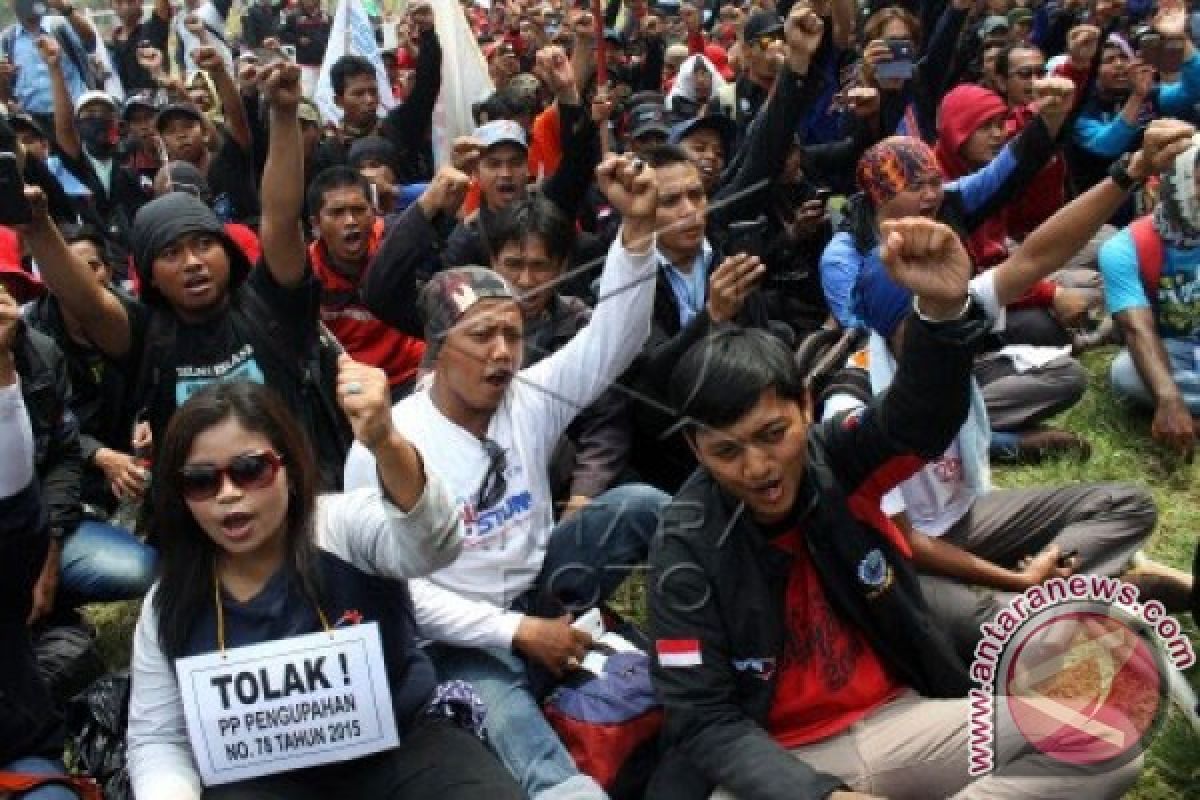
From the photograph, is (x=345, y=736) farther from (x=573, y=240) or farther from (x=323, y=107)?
(x=323, y=107)

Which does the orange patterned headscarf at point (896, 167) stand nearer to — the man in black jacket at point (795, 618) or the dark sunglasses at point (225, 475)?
the man in black jacket at point (795, 618)

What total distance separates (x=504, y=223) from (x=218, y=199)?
2587 mm

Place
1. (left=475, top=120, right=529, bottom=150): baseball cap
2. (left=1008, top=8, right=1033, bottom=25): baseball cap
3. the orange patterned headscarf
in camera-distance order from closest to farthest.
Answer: the orange patterned headscarf, (left=475, top=120, right=529, bottom=150): baseball cap, (left=1008, top=8, right=1033, bottom=25): baseball cap

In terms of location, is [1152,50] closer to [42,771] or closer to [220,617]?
[220,617]

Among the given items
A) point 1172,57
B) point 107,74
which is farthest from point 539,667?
→ point 107,74

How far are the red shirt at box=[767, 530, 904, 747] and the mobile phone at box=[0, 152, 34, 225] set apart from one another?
2017 mm

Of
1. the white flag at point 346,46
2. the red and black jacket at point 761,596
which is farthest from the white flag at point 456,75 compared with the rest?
the red and black jacket at point 761,596

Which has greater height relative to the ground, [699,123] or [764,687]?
[699,123]

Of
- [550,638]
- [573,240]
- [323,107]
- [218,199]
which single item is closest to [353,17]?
[323,107]

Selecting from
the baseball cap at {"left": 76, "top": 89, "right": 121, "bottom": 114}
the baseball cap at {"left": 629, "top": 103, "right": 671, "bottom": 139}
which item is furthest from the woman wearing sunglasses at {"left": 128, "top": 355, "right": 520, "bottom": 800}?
the baseball cap at {"left": 76, "top": 89, "right": 121, "bottom": 114}

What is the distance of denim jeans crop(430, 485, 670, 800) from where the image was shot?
8.85 feet

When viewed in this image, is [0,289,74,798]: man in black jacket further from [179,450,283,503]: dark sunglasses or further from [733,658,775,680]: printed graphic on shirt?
[733,658,775,680]: printed graphic on shirt

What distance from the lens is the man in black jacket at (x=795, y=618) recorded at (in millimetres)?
2391

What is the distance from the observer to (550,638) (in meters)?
2.90
